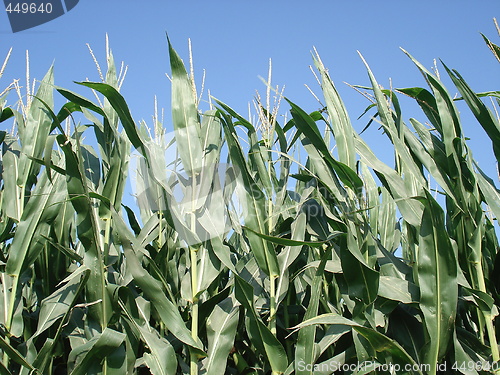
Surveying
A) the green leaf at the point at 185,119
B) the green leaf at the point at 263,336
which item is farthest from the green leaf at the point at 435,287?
the green leaf at the point at 185,119

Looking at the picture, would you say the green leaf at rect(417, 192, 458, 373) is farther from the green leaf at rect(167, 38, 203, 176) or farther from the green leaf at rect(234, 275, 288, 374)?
the green leaf at rect(167, 38, 203, 176)

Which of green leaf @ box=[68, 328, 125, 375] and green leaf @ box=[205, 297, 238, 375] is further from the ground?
green leaf @ box=[68, 328, 125, 375]

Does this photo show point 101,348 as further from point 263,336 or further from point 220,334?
point 263,336

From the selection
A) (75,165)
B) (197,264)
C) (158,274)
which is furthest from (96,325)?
(75,165)

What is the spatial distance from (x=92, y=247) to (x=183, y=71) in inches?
31.0

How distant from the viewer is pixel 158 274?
1971 millimetres

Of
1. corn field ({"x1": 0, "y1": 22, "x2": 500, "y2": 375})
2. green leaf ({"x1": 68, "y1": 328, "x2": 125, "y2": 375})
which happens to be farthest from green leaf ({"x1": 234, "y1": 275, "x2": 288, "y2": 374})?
green leaf ({"x1": 68, "y1": 328, "x2": 125, "y2": 375})

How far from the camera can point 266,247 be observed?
1.89m

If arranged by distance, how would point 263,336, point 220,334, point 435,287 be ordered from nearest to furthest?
1. point 435,287
2. point 263,336
3. point 220,334

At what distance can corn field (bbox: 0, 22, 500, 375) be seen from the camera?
5.52 ft

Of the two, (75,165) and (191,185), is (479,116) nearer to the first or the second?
(191,185)

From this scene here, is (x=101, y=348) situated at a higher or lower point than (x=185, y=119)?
lower

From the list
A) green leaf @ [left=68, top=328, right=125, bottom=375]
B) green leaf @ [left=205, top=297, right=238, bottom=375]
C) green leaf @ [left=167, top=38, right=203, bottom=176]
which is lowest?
green leaf @ [left=205, top=297, right=238, bottom=375]

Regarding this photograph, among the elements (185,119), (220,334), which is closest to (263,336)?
(220,334)
